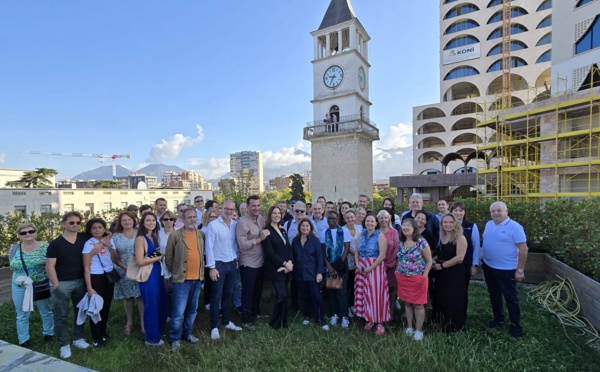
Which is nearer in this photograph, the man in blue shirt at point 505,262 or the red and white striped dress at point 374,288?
the man in blue shirt at point 505,262

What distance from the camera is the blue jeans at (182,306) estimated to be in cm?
386

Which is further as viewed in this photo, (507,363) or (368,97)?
(368,97)

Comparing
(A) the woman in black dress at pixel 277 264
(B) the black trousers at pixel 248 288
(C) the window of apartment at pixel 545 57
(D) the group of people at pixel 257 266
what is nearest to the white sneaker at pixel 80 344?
(D) the group of people at pixel 257 266

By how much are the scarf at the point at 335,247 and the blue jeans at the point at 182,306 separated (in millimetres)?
2037

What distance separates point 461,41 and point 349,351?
43.9 metres

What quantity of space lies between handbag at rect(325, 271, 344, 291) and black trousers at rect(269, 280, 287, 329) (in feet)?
2.27

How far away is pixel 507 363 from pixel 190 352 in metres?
3.79

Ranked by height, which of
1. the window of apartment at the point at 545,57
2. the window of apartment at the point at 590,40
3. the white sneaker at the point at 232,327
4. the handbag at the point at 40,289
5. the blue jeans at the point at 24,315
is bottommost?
the white sneaker at the point at 232,327

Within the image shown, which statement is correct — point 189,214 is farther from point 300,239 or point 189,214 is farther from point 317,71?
point 317,71

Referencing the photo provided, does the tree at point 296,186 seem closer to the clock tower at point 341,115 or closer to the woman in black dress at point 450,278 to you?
the clock tower at point 341,115

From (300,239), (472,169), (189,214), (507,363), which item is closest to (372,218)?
(300,239)

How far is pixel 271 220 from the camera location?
4.50 metres

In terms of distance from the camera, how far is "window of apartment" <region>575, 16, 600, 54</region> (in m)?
13.4

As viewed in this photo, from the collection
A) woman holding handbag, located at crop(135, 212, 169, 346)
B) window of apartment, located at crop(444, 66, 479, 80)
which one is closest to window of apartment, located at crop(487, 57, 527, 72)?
window of apartment, located at crop(444, 66, 479, 80)
